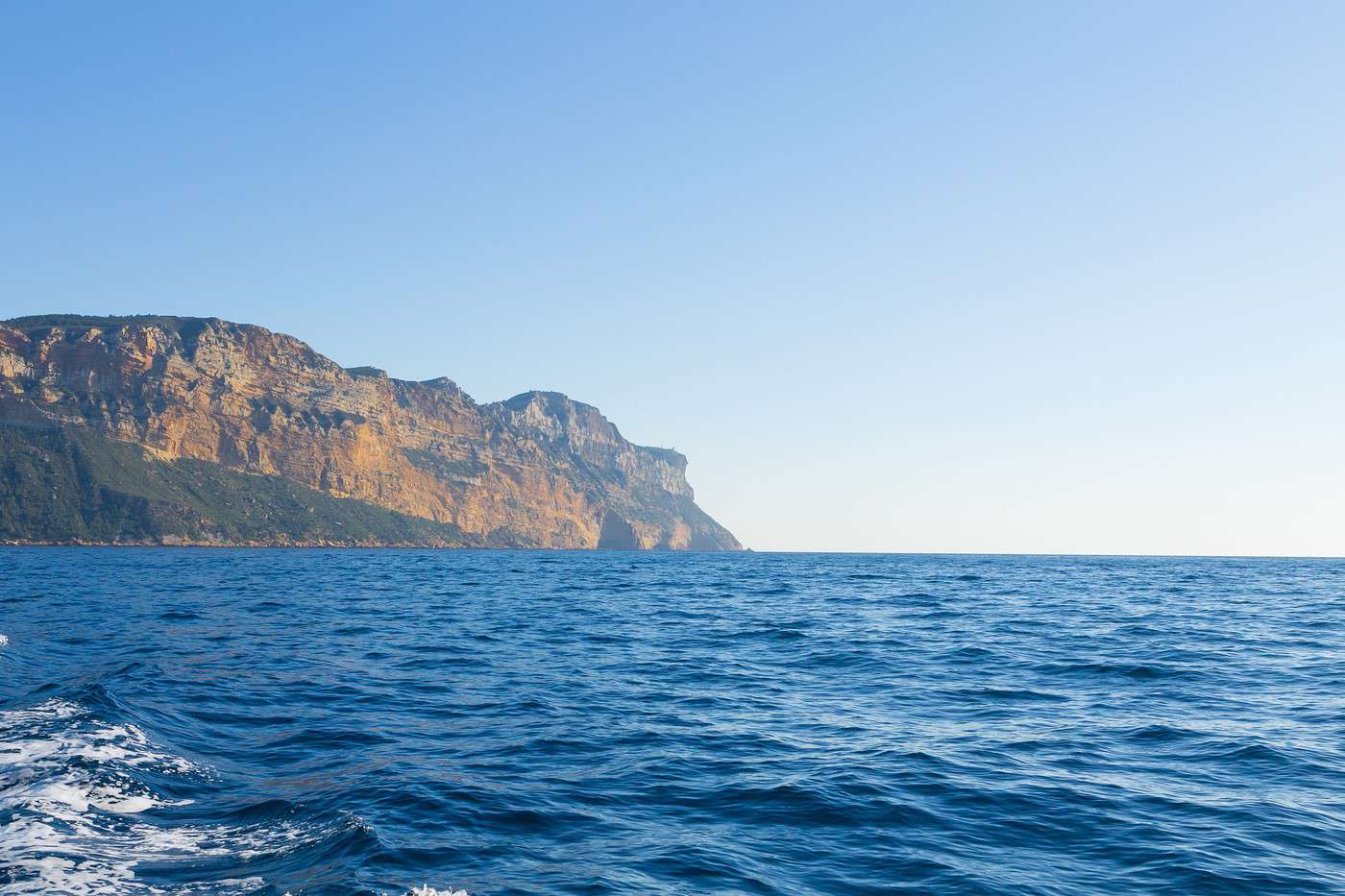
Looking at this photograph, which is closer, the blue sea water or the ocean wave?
the ocean wave

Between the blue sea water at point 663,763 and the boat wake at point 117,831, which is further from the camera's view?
the blue sea water at point 663,763

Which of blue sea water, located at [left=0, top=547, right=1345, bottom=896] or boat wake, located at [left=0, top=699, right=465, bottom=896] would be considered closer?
boat wake, located at [left=0, top=699, right=465, bottom=896]

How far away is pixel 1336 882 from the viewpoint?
34.4 ft

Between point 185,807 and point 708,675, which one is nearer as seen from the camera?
point 185,807

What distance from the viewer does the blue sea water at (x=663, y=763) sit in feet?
35.4

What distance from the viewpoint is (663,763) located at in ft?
52.1

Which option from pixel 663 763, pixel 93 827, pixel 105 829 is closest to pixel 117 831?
pixel 105 829

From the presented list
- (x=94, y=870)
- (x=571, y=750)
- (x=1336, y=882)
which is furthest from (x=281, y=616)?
(x=1336, y=882)

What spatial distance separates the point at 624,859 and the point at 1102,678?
1948 cm

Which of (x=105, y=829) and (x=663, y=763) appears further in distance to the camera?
(x=663, y=763)

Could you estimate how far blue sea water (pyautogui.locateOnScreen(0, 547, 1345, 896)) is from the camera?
35.4 ft

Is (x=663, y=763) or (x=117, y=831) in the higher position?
(x=663, y=763)

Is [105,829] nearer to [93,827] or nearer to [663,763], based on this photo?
[93,827]

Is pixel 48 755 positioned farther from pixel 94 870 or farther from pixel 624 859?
pixel 624 859
